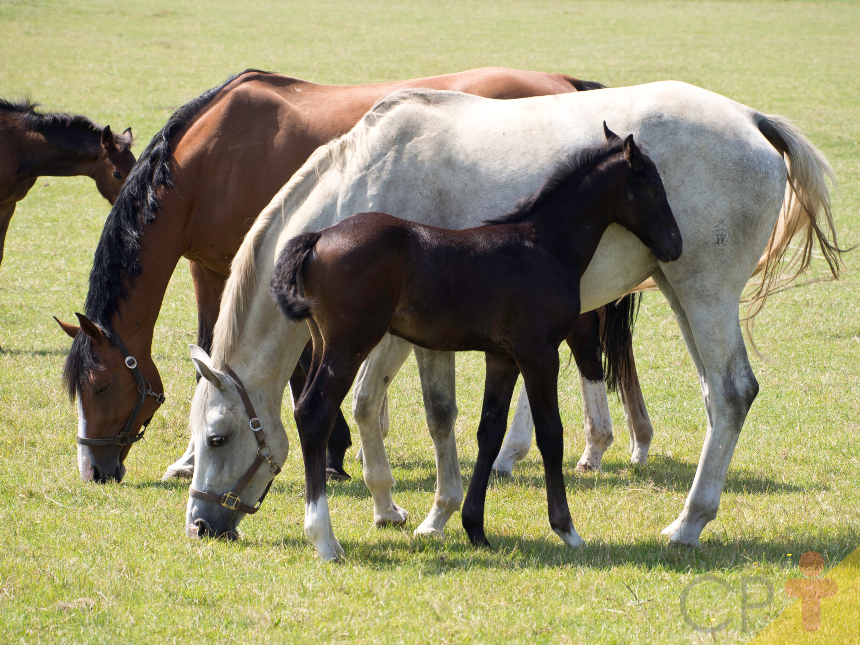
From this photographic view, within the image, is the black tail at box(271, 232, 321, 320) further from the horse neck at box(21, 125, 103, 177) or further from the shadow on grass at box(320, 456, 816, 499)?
the horse neck at box(21, 125, 103, 177)

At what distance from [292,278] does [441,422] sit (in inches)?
49.7

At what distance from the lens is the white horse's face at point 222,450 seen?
438 centimetres

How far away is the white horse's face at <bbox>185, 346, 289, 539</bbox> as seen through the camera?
4.38 m

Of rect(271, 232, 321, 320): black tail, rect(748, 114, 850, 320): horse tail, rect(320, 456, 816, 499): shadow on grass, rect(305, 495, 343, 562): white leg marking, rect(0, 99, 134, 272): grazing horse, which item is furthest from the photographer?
rect(0, 99, 134, 272): grazing horse

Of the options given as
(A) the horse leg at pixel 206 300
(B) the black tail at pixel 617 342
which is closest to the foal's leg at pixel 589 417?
(B) the black tail at pixel 617 342

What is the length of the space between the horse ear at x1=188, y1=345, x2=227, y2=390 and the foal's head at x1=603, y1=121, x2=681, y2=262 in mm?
2064

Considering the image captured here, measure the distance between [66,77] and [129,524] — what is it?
21.6 m

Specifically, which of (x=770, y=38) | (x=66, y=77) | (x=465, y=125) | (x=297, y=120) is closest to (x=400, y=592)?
(x=465, y=125)

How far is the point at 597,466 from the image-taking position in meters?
6.00

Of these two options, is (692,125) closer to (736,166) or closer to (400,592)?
(736,166)

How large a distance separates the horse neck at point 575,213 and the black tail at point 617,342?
193 centimetres

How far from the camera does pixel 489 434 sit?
4340mm

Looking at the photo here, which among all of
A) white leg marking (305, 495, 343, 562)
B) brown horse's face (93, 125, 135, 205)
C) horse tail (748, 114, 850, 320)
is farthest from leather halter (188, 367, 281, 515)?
brown horse's face (93, 125, 135, 205)

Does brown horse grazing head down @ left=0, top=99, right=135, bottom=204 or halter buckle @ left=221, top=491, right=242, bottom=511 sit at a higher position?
brown horse grazing head down @ left=0, top=99, right=135, bottom=204
